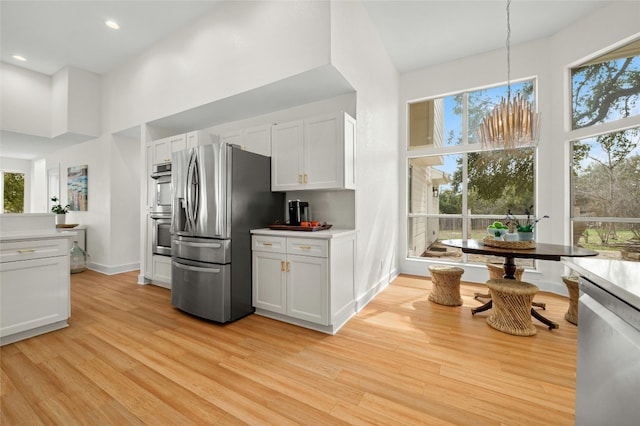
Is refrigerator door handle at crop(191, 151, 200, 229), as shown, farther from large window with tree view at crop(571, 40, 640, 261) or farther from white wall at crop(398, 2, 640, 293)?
large window with tree view at crop(571, 40, 640, 261)

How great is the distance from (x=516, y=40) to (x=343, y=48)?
2995mm

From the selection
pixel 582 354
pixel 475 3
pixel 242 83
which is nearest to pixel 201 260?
pixel 242 83

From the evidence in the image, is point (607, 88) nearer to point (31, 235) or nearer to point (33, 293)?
point (31, 235)

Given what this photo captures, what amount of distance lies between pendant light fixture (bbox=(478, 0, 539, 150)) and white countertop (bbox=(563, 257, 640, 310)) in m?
2.07

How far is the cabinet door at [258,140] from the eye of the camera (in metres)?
3.34

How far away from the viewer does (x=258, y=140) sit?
3426 millimetres

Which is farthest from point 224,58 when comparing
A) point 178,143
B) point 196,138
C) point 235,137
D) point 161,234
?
point 161,234

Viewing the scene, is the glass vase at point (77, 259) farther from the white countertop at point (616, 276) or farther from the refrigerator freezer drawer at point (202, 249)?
the white countertop at point (616, 276)

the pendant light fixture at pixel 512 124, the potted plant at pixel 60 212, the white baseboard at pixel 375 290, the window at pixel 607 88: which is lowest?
the white baseboard at pixel 375 290

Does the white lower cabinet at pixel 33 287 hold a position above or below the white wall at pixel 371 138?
below

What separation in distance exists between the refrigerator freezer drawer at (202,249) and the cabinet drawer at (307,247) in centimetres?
66

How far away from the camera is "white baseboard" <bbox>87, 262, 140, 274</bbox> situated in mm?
4953

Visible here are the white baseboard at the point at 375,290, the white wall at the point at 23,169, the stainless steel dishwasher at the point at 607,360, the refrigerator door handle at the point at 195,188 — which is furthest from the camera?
the white wall at the point at 23,169

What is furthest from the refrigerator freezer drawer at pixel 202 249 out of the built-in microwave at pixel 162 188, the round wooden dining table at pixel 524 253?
the round wooden dining table at pixel 524 253
